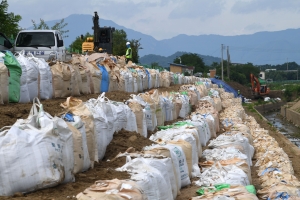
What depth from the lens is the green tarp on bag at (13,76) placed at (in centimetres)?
734

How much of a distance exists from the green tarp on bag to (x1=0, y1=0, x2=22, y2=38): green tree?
46.2 feet

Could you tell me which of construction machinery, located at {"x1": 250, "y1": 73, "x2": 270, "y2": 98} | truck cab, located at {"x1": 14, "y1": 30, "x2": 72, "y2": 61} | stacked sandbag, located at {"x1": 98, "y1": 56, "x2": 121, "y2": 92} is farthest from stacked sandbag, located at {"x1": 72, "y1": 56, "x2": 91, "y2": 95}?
construction machinery, located at {"x1": 250, "y1": 73, "x2": 270, "y2": 98}

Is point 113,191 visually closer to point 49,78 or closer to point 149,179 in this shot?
point 149,179

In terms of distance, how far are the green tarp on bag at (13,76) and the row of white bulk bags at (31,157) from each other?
3.04 m

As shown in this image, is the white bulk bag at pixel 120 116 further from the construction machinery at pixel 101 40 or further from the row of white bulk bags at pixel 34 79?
the construction machinery at pixel 101 40

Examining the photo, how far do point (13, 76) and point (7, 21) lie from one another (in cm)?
1615

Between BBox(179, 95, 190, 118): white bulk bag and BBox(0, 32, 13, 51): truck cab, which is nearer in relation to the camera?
BBox(179, 95, 190, 118): white bulk bag

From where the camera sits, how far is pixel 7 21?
74.3 feet

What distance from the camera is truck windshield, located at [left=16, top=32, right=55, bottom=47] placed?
14.8 meters

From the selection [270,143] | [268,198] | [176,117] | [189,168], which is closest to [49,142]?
[189,168]

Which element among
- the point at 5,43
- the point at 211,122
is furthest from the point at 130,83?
the point at 5,43

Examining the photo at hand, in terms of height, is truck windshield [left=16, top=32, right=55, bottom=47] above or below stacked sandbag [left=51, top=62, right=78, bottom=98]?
above

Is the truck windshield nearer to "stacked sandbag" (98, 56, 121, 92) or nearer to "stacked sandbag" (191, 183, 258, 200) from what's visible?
"stacked sandbag" (98, 56, 121, 92)

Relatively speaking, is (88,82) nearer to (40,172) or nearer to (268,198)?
(268,198)
